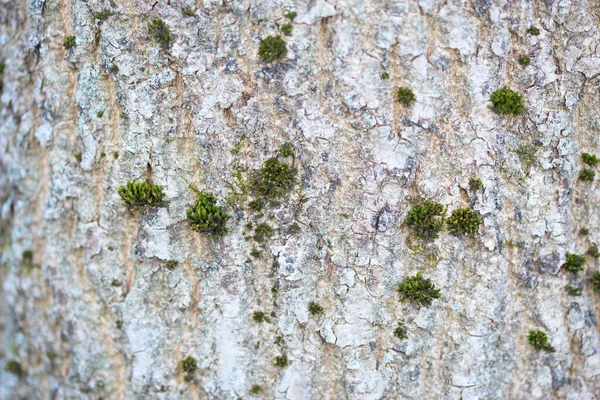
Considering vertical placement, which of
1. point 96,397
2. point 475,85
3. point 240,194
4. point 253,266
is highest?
point 475,85

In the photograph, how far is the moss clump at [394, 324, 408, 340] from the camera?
4.52 metres

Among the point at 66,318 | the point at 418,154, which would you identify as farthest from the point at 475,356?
the point at 66,318

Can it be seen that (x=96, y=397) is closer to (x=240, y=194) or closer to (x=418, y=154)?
(x=240, y=194)

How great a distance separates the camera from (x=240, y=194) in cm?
443

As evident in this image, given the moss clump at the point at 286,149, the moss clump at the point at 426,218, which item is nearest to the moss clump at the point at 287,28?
the moss clump at the point at 286,149

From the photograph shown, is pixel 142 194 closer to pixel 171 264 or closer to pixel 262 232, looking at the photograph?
pixel 171 264

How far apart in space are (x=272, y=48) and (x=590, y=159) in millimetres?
3346

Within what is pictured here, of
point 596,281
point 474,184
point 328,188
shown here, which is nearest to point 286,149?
point 328,188

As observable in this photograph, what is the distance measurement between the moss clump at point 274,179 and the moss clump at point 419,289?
1477 millimetres

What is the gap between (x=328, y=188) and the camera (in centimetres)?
435

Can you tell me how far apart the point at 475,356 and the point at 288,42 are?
358 cm

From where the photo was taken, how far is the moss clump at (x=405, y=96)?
4172mm

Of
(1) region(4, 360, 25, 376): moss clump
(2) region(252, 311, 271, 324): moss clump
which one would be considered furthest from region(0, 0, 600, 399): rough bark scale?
(1) region(4, 360, 25, 376): moss clump

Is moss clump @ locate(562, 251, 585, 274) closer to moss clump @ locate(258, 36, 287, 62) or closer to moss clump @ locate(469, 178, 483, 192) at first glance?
moss clump @ locate(469, 178, 483, 192)
